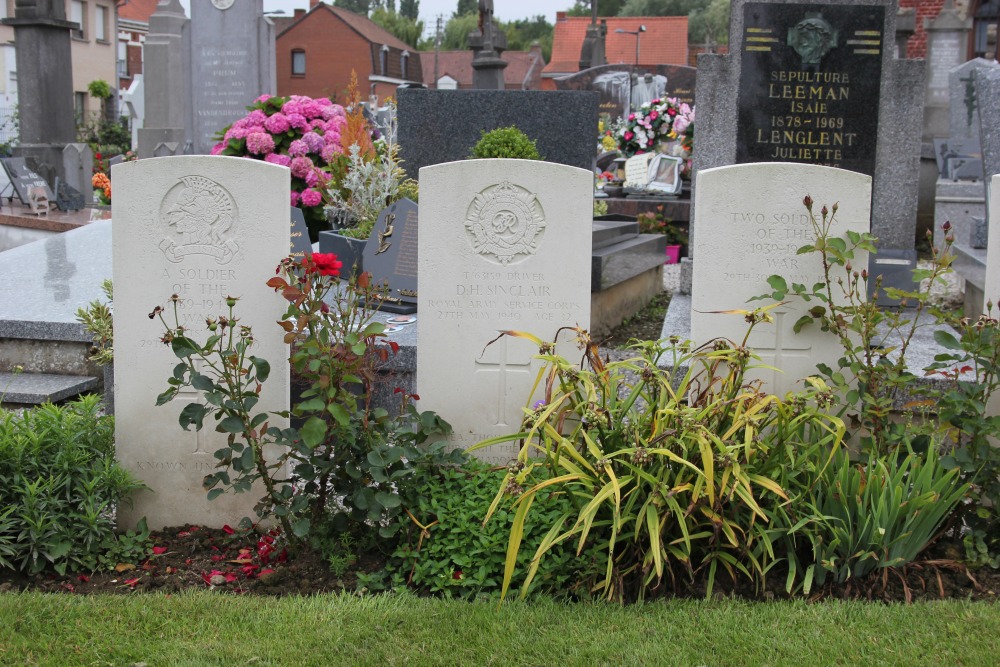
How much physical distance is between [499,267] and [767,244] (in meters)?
1.10

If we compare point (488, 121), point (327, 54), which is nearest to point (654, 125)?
point (488, 121)

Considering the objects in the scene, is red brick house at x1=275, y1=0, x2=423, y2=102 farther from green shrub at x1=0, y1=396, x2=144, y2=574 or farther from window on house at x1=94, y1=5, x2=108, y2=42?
green shrub at x1=0, y1=396, x2=144, y2=574

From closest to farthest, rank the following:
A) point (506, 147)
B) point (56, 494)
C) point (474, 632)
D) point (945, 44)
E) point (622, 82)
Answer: point (474, 632)
point (56, 494)
point (506, 147)
point (945, 44)
point (622, 82)

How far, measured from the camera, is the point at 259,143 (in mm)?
8492

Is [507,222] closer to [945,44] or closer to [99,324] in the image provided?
A: [99,324]

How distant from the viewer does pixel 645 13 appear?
2682 inches

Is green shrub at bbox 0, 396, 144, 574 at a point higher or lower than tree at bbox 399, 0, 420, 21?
lower

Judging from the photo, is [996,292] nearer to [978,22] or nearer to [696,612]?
[696,612]

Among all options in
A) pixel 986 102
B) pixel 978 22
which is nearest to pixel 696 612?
pixel 986 102

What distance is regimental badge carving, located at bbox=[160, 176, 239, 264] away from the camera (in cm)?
396

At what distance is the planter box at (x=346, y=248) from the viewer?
641 centimetres

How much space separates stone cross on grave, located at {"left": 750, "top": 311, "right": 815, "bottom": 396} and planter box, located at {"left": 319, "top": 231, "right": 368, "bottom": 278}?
298cm

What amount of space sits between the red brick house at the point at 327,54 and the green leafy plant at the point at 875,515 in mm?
51440

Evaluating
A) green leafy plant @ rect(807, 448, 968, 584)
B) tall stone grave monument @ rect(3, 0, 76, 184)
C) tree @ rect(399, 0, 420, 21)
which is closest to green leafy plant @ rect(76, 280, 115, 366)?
green leafy plant @ rect(807, 448, 968, 584)
